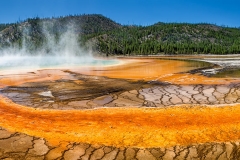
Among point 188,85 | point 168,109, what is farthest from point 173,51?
point 168,109

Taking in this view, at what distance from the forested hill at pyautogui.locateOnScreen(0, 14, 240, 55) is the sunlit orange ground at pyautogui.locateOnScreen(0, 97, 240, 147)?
64.4 m

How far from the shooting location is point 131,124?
768 centimetres

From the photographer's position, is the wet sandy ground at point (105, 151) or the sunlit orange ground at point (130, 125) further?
the sunlit orange ground at point (130, 125)

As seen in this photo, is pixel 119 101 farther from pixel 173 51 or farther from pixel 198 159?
pixel 173 51

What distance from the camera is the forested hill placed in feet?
244

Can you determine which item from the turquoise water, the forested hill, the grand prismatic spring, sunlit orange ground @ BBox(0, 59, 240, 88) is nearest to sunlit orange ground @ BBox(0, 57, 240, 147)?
the grand prismatic spring

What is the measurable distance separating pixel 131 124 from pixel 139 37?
105979 mm

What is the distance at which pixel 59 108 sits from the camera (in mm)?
9680

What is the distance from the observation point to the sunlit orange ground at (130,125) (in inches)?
261

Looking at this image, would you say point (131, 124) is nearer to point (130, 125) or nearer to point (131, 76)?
point (130, 125)

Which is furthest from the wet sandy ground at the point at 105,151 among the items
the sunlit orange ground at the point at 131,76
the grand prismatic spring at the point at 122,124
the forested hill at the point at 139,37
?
the forested hill at the point at 139,37

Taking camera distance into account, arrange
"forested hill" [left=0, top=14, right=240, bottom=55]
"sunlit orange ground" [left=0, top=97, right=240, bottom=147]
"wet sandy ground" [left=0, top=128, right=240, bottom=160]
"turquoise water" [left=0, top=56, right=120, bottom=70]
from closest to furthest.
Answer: "wet sandy ground" [left=0, top=128, right=240, bottom=160] → "sunlit orange ground" [left=0, top=97, right=240, bottom=147] → "turquoise water" [left=0, top=56, right=120, bottom=70] → "forested hill" [left=0, top=14, right=240, bottom=55]

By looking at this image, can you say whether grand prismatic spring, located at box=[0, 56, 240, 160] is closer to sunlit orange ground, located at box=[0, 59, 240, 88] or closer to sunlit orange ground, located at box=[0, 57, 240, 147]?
sunlit orange ground, located at box=[0, 57, 240, 147]

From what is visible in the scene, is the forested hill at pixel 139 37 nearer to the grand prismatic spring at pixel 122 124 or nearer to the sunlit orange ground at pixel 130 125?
the grand prismatic spring at pixel 122 124
